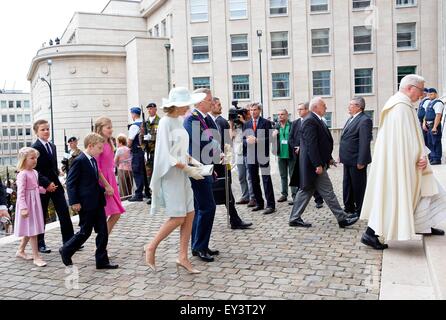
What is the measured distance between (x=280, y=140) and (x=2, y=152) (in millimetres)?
108149

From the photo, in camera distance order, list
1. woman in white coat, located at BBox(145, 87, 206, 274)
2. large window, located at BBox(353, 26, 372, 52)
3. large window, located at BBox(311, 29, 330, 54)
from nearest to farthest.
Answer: woman in white coat, located at BBox(145, 87, 206, 274)
large window, located at BBox(353, 26, 372, 52)
large window, located at BBox(311, 29, 330, 54)

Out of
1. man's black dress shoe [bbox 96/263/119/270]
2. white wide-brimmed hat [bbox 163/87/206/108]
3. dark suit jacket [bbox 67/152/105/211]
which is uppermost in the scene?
white wide-brimmed hat [bbox 163/87/206/108]

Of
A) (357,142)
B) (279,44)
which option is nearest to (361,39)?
(279,44)

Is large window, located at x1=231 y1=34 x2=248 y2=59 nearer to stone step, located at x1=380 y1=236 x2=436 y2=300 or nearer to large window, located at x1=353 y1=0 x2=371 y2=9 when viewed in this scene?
large window, located at x1=353 y1=0 x2=371 y2=9

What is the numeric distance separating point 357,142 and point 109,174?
13.3 ft

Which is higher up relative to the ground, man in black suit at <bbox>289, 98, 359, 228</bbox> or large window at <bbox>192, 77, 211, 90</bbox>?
large window at <bbox>192, 77, 211, 90</bbox>

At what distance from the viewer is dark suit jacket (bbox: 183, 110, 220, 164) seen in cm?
633

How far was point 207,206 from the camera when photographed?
242 inches

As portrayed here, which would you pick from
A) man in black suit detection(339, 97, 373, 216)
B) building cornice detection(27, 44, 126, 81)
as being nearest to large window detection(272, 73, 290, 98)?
building cornice detection(27, 44, 126, 81)

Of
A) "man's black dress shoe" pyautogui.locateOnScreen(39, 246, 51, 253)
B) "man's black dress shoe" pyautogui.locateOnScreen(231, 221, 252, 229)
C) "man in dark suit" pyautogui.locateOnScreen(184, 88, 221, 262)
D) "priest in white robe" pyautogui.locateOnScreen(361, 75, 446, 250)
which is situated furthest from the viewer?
"man's black dress shoe" pyautogui.locateOnScreen(231, 221, 252, 229)

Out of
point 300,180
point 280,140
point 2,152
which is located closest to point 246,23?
point 280,140

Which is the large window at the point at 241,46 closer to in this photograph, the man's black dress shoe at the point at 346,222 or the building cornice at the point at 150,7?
the building cornice at the point at 150,7

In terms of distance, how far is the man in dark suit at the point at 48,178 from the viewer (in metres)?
6.88

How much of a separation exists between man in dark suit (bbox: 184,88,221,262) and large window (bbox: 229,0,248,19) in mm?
43646
